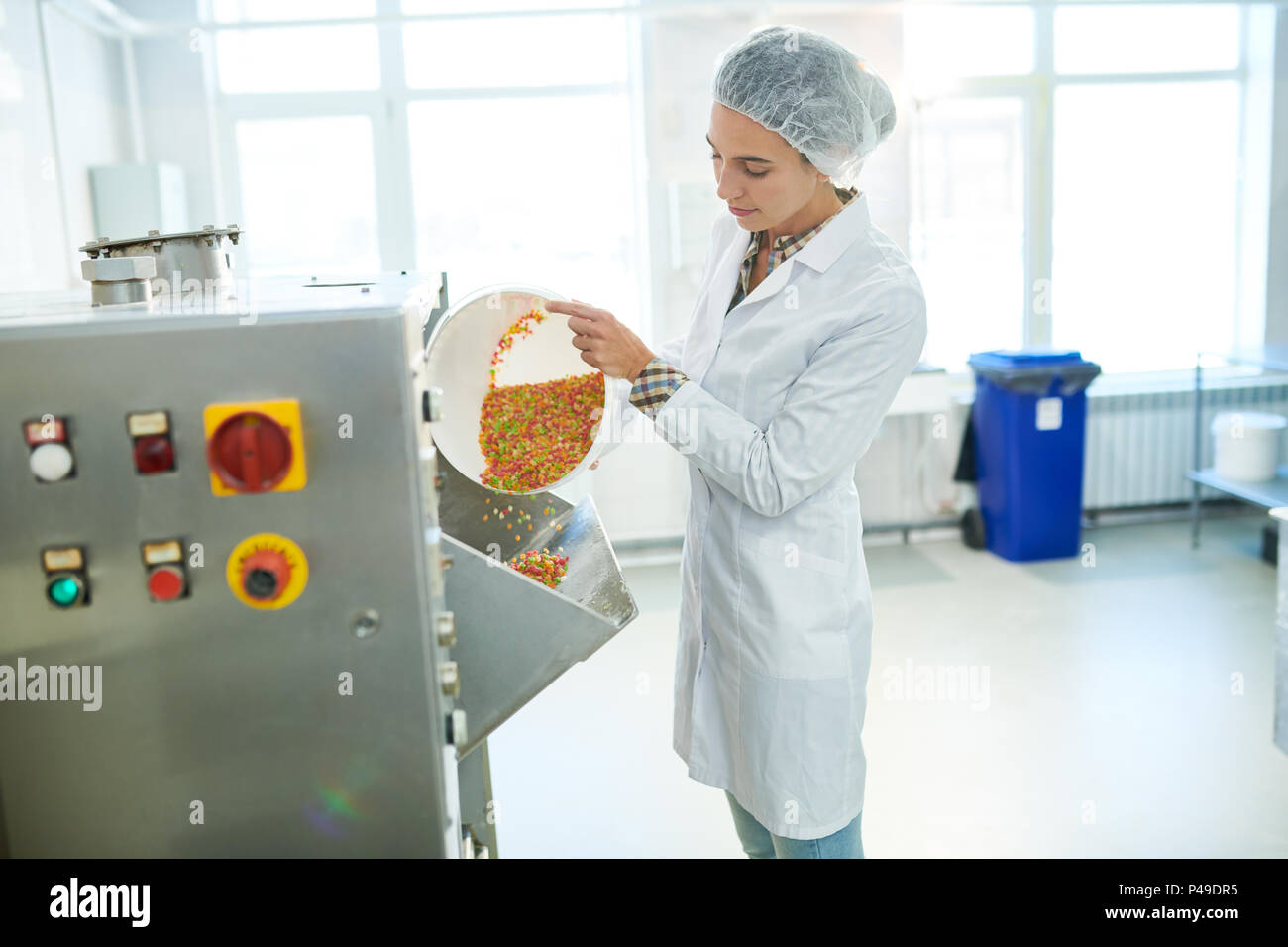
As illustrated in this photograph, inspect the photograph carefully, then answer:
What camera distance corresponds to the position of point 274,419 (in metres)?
0.90

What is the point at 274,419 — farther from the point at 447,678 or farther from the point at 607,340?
the point at 607,340

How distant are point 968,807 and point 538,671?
160 cm

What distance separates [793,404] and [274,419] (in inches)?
27.3

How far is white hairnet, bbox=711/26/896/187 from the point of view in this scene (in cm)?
140

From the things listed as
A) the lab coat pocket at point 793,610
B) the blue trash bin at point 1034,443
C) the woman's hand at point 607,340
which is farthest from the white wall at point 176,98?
the lab coat pocket at point 793,610

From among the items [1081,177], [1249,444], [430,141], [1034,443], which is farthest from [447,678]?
[1081,177]

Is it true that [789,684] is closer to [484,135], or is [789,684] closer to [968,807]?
[968,807]

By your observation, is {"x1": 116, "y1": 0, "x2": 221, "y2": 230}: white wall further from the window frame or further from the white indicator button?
the white indicator button

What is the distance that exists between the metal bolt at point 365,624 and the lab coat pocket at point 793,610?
0.64 metres

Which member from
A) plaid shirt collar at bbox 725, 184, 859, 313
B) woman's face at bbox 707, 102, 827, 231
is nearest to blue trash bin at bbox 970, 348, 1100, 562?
plaid shirt collar at bbox 725, 184, 859, 313

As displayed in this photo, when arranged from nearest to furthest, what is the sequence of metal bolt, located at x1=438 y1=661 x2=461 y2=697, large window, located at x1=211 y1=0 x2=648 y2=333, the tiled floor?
metal bolt, located at x1=438 y1=661 x2=461 y2=697 < the tiled floor < large window, located at x1=211 y1=0 x2=648 y2=333

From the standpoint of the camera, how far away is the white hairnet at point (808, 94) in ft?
4.60

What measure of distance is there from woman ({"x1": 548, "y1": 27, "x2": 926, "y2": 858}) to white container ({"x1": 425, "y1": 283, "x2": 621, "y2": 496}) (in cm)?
14

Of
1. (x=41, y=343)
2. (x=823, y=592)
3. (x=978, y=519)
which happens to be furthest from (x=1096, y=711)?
(x=41, y=343)
